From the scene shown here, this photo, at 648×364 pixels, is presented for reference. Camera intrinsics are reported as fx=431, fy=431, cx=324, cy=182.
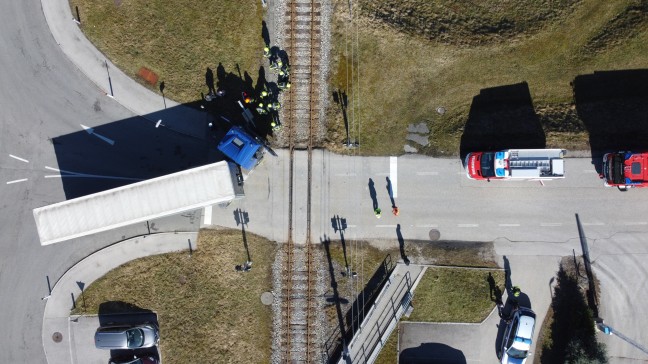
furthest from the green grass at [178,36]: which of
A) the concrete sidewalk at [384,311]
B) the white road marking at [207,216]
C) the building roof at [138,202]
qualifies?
the concrete sidewalk at [384,311]

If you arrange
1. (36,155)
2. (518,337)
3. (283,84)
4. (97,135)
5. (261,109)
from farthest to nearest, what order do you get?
(36,155) → (97,135) → (283,84) → (261,109) → (518,337)

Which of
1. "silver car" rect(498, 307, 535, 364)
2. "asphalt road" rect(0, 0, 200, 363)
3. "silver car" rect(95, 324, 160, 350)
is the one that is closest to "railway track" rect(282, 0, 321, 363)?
"asphalt road" rect(0, 0, 200, 363)

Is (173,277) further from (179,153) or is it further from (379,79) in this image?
(379,79)

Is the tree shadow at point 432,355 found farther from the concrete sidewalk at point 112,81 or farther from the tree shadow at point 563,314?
the concrete sidewalk at point 112,81

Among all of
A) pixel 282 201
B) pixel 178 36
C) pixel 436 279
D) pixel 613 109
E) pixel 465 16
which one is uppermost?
pixel 465 16

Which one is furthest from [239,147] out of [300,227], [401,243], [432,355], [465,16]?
[432,355]

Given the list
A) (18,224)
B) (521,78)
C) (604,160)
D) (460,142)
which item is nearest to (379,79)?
(460,142)

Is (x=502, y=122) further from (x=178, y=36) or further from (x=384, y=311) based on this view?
(x=178, y=36)
